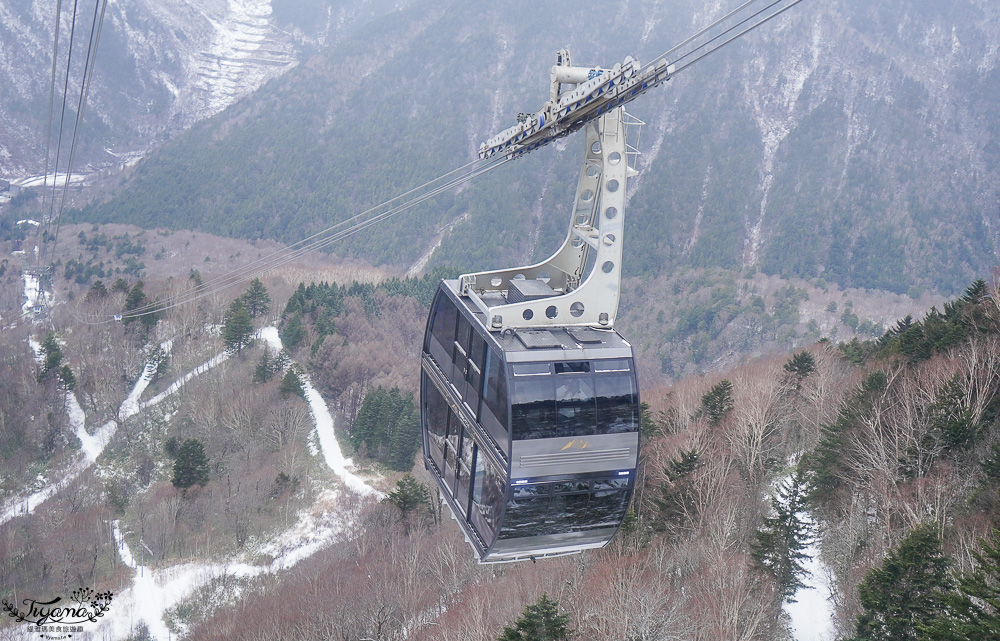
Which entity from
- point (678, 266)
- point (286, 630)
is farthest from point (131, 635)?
point (678, 266)

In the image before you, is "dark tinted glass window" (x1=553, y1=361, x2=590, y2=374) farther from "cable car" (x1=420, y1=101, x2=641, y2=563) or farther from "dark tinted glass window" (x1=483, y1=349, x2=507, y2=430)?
"dark tinted glass window" (x1=483, y1=349, x2=507, y2=430)

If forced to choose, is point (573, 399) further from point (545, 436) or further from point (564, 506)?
point (564, 506)

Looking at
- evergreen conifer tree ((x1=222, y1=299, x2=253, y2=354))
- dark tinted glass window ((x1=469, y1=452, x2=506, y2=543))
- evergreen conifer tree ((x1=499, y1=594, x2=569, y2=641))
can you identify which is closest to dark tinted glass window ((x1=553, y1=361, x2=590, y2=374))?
dark tinted glass window ((x1=469, y1=452, x2=506, y2=543))

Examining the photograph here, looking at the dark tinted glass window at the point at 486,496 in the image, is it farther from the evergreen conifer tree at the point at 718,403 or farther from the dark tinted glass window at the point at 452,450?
the evergreen conifer tree at the point at 718,403

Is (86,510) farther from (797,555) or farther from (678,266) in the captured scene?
(678,266)

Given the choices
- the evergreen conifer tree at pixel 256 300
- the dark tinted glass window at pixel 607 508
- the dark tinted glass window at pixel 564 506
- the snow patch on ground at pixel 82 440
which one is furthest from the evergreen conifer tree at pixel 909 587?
the evergreen conifer tree at pixel 256 300

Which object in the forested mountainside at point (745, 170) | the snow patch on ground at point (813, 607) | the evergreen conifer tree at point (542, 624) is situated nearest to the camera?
the evergreen conifer tree at point (542, 624)

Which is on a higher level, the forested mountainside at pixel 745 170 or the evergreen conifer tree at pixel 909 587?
the forested mountainside at pixel 745 170
